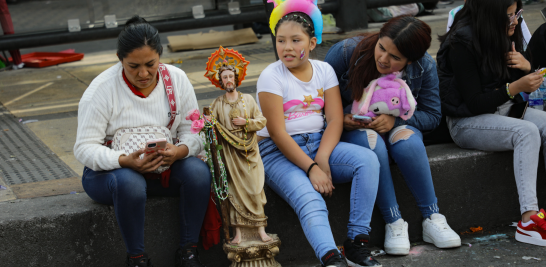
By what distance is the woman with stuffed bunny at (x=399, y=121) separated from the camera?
2.97 m

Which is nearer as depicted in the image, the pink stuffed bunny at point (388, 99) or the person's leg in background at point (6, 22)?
the pink stuffed bunny at point (388, 99)

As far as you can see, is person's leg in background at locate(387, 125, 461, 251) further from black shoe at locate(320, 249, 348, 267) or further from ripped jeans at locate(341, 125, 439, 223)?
black shoe at locate(320, 249, 348, 267)

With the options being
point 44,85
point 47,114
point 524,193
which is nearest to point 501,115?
point 524,193

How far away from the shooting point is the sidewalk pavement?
10.2 feet

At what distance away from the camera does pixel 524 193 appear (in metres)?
3.13

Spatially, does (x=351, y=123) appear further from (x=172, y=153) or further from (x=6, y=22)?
(x=6, y=22)

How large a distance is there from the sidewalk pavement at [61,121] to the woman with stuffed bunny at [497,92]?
0.42 metres

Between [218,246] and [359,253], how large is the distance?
2.56 ft

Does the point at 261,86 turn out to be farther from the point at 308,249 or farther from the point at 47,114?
the point at 47,114

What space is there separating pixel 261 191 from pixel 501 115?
5.37 ft

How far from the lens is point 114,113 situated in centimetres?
267

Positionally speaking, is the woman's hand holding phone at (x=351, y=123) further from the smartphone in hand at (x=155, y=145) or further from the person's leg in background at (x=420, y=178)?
the smartphone in hand at (x=155, y=145)

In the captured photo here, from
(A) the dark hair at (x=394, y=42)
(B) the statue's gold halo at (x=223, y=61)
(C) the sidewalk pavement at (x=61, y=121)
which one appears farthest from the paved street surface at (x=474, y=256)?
(B) the statue's gold halo at (x=223, y=61)

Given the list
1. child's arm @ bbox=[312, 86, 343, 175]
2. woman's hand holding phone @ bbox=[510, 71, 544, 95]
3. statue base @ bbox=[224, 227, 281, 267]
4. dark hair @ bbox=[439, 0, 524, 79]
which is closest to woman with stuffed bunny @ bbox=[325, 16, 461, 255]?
child's arm @ bbox=[312, 86, 343, 175]
